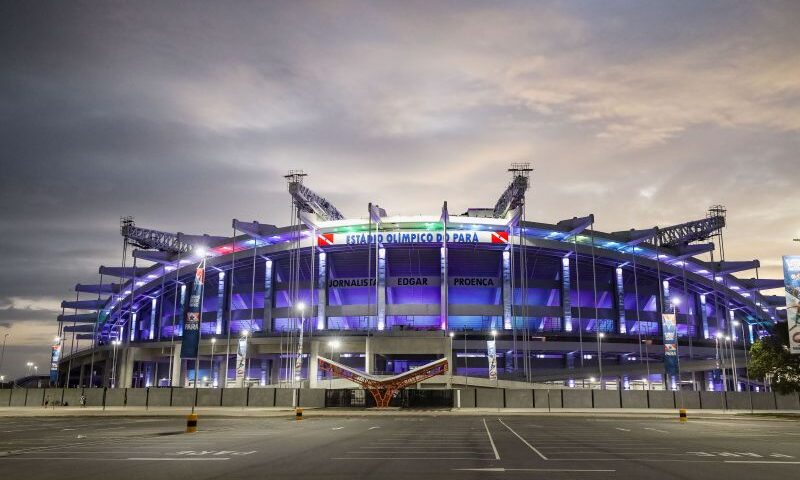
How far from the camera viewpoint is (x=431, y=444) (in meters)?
24.1

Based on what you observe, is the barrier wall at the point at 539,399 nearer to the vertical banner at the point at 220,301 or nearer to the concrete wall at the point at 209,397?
the concrete wall at the point at 209,397

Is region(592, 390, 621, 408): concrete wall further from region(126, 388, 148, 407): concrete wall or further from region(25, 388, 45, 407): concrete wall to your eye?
region(25, 388, 45, 407): concrete wall

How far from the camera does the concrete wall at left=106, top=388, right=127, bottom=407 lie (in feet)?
209

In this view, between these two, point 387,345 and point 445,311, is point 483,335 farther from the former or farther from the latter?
point 387,345

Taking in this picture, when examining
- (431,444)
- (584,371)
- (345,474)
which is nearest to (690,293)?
(584,371)

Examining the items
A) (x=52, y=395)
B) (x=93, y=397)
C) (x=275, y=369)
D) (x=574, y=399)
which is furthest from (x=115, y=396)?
(x=574, y=399)

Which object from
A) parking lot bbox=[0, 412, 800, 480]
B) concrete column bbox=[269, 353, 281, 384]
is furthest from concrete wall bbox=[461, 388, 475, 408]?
concrete column bbox=[269, 353, 281, 384]

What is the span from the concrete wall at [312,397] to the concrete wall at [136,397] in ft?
53.9

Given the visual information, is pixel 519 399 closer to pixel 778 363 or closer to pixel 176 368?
pixel 778 363

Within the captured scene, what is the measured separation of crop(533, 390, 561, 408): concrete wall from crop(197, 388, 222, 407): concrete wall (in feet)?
101

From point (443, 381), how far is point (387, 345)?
38.6ft

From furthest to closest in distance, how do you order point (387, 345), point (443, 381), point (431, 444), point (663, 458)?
point (387, 345), point (443, 381), point (431, 444), point (663, 458)

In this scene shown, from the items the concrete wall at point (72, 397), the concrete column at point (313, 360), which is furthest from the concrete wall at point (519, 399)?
the concrete wall at point (72, 397)

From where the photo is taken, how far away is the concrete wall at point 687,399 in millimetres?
60594
